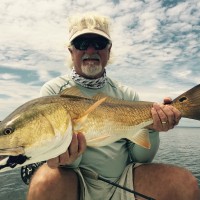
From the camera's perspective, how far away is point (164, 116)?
4.27 meters

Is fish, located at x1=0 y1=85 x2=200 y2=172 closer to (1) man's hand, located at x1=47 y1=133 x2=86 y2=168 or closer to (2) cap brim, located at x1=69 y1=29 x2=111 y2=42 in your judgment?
(1) man's hand, located at x1=47 y1=133 x2=86 y2=168

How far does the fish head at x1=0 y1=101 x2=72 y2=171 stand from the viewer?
263cm

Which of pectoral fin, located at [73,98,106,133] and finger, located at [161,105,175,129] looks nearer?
pectoral fin, located at [73,98,106,133]

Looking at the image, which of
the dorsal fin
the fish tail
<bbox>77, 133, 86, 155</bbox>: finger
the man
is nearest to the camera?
<bbox>77, 133, 86, 155</bbox>: finger

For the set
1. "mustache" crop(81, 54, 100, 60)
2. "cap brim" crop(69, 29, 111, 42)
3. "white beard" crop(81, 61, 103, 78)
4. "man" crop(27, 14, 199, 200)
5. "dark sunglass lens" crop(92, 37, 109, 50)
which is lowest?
"man" crop(27, 14, 199, 200)

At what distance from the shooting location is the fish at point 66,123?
2.69 meters

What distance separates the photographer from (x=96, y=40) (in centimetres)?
543

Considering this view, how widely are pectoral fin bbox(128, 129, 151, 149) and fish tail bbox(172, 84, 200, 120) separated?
0.62 metres

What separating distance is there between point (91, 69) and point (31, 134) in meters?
2.75

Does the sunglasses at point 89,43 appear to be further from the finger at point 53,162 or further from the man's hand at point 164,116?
the finger at point 53,162

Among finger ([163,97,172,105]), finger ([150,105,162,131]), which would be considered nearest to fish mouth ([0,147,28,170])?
finger ([150,105,162,131])

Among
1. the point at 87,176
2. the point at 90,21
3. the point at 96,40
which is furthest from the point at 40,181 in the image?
the point at 90,21

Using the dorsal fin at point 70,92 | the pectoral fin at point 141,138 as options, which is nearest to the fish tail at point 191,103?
the pectoral fin at point 141,138

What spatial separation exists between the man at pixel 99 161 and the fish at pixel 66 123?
0.64 feet
